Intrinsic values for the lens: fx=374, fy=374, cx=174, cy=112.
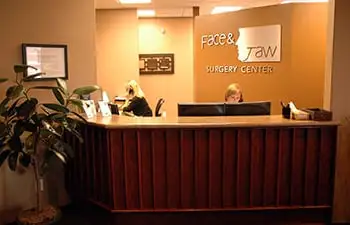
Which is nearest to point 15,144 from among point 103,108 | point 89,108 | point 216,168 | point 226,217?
point 89,108

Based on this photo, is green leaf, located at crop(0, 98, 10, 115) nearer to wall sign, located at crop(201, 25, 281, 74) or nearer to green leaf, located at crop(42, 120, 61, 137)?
green leaf, located at crop(42, 120, 61, 137)

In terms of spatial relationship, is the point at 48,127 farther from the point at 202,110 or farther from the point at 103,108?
the point at 202,110

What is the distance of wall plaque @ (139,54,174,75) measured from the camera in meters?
8.95

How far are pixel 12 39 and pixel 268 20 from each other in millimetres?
3398

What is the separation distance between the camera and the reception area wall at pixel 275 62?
491cm

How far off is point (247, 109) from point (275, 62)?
73.5 inches

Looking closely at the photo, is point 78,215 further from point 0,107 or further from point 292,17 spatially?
point 292,17

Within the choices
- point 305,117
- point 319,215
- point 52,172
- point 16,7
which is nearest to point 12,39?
point 16,7

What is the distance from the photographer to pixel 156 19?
29.3 feet

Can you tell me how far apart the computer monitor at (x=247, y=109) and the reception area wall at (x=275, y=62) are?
1.52m

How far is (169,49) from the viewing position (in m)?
9.00

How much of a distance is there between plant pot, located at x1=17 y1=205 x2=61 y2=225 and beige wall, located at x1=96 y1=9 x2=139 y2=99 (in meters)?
4.18

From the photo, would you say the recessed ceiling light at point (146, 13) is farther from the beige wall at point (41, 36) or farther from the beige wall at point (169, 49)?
the beige wall at point (41, 36)

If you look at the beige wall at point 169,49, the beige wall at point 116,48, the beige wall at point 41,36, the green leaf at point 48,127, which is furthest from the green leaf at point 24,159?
the beige wall at point 169,49
